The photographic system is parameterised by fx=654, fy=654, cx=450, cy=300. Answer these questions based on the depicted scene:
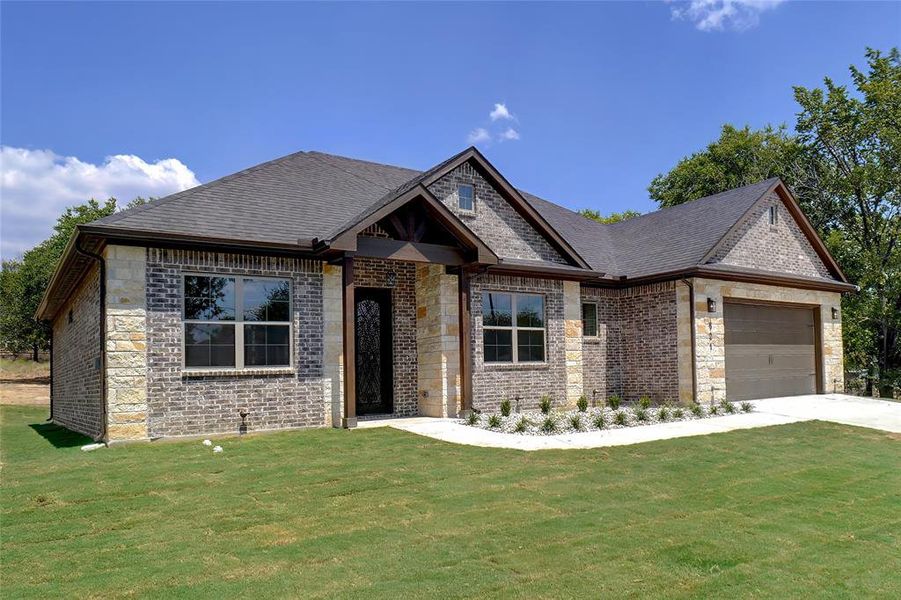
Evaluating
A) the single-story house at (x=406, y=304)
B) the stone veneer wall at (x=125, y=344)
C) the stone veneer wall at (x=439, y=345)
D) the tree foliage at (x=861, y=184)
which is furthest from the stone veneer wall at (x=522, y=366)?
the tree foliage at (x=861, y=184)

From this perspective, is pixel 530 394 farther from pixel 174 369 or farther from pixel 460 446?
pixel 174 369

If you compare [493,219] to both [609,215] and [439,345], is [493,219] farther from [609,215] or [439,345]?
[609,215]

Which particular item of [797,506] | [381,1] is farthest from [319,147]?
[797,506]

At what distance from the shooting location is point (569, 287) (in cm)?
1650

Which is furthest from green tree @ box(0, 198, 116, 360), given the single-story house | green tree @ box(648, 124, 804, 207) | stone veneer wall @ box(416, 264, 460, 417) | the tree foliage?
the tree foliage

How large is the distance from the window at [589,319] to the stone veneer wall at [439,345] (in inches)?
205

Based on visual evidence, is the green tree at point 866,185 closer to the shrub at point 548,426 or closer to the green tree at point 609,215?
the green tree at point 609,215

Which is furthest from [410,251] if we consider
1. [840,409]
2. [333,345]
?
[840,409]

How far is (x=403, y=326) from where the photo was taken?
1457cm

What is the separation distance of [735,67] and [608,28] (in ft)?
21.8

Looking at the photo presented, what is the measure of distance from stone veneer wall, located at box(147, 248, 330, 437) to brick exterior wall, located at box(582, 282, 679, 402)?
8132 mm

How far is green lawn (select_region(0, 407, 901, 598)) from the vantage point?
5035 mm

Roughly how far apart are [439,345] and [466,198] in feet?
11.9

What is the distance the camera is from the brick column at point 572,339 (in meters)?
16.3
